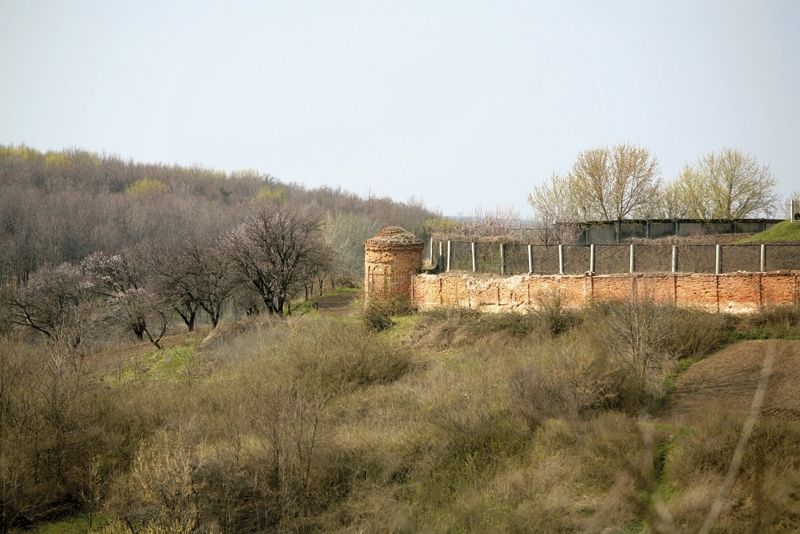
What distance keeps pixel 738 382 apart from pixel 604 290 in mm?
4700

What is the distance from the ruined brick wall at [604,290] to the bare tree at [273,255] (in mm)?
8553

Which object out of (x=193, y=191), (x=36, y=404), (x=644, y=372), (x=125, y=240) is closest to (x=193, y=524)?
(x=36, y=404)

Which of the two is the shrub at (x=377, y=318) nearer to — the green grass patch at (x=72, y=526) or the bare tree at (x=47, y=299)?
the green grass patch at (x=72, y=526)

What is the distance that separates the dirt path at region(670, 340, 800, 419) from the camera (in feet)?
35.1

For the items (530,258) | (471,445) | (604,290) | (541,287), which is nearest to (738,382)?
(604,290)

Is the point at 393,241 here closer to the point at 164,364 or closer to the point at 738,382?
the point at 164,364

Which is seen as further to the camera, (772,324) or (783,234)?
(783,234)

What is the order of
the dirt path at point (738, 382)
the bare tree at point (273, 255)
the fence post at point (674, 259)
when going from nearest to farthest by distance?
the dirt path at point (738, 382) → the fence post at point (674, 259) → the bare tree at point (273, 255)

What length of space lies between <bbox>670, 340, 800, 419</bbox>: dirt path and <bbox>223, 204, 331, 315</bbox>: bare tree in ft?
57.8

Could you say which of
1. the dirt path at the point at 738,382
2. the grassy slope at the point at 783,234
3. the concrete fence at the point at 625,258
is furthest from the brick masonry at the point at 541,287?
the grassy slope at the point at 783,234

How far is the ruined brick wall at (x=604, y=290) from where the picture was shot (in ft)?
47.3

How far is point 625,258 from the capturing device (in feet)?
54.1

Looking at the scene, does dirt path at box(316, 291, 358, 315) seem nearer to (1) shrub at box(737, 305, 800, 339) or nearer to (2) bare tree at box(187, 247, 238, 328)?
(2) bare tree at box(187, 247, 238, 328)

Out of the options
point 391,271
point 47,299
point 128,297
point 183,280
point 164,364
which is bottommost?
point 164,364
